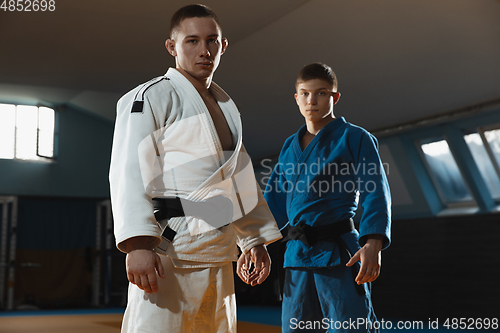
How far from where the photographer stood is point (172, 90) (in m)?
1.30

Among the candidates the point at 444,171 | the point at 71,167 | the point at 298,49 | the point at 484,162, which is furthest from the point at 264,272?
the point at 71,167

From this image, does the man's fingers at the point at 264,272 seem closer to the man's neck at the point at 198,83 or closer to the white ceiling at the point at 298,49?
the man's neck at the point at 198,83

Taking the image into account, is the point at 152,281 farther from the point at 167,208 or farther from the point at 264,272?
the point at 264,272

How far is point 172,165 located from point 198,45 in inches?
13.1

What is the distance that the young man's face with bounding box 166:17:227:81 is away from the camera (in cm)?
134

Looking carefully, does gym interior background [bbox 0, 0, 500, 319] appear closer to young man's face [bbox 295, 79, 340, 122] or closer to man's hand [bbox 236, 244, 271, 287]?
young man's face [bbox 295, 79, 340, 122]

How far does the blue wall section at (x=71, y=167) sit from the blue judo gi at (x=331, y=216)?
9676 millimetres

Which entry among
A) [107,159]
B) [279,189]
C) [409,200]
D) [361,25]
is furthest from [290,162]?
[107,159]


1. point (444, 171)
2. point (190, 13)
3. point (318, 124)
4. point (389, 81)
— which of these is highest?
point (389, 81)

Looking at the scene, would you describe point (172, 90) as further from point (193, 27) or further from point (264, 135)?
point (264, 135)

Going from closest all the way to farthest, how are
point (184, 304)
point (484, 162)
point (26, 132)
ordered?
point (184, 304) → point (484, 162) → point (26, 132)

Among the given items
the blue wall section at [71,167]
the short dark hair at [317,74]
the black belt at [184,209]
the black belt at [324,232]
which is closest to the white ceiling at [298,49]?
the blue wall section at [71,167]

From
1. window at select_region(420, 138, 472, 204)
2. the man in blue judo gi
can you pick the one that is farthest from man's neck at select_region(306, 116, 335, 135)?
window at select_region(420, 138, 472, 204)

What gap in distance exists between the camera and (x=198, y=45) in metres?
1.34
